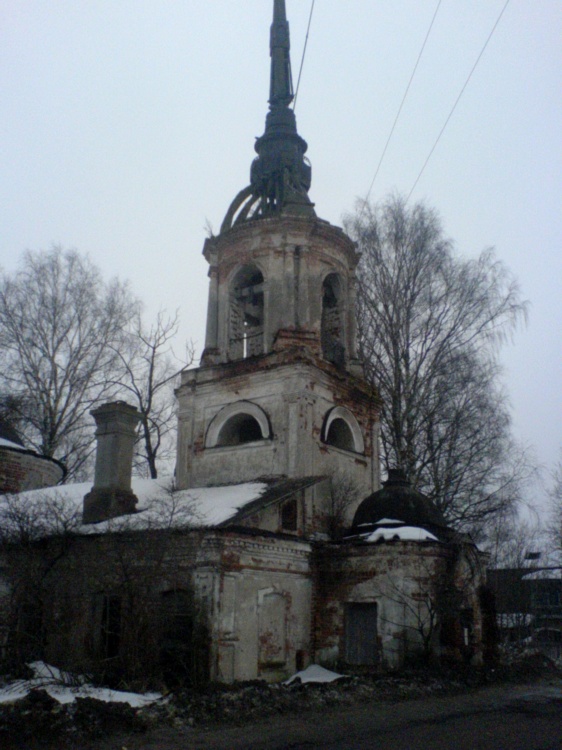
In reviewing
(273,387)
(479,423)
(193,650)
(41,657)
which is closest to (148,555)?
(193,650)

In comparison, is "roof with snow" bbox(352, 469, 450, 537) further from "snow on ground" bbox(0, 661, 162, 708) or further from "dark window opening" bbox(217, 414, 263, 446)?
"snow on ground" bbox(0, 661, 162, 708)

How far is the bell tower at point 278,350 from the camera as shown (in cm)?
1493

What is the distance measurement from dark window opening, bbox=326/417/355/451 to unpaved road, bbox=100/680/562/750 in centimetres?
667

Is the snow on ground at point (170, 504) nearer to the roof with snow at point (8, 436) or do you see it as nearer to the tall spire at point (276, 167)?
the roof with snow at point (8, 436)

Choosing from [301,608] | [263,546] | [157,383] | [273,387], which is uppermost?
[157,383]

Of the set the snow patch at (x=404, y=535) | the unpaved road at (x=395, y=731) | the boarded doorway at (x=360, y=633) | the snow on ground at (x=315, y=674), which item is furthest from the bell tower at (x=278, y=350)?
the unpaved road at (x=395, y=731)

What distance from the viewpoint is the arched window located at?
17109 mm

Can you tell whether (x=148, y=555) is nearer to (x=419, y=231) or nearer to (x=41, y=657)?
(x=41, y=657)

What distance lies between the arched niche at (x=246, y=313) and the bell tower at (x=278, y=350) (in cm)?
3

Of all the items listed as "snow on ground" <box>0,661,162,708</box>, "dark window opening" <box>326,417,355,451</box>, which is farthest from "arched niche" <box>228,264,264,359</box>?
"snow on ground" <box>0,661,162,708</box>

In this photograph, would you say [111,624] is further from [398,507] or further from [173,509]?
[398,507]

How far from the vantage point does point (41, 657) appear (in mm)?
10828

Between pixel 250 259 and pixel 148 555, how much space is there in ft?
27.4

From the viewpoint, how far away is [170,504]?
1278 cm
